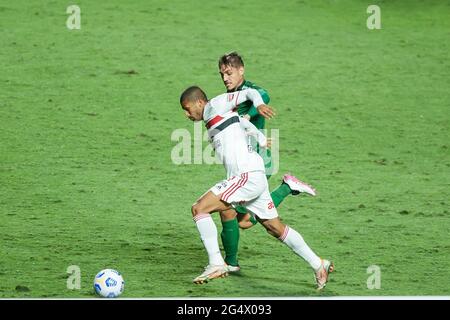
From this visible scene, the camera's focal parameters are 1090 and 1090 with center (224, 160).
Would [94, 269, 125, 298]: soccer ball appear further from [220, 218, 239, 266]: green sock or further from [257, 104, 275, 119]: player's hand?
[257, 104, 275, 119]: player's hand

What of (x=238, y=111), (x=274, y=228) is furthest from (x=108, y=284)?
(x=238, y=111)

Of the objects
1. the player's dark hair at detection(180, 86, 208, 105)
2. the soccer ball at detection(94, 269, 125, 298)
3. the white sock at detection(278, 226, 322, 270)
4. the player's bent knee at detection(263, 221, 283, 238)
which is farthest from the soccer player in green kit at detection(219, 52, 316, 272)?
the soccer ball at detection(94, 269, 125, 298)

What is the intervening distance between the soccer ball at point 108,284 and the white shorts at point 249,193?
93cm

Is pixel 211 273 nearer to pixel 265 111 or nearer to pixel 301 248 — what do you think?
pixel 301 248

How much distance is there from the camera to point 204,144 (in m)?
12.2

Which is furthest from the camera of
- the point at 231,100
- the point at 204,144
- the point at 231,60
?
the point at 204,144

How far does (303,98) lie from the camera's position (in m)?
13.6

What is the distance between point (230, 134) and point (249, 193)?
1.52 feet

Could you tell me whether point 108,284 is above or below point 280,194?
below

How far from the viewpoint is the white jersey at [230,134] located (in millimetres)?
7867

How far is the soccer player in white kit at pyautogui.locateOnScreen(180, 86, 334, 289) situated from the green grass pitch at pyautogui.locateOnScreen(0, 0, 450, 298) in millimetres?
209

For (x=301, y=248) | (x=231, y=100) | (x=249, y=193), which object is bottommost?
(x=301, y=248)

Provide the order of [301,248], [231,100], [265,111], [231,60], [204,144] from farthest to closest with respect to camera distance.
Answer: [204,144] < [231,60] < [231,100] < [301,248] < [265,111]
